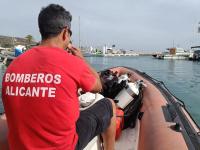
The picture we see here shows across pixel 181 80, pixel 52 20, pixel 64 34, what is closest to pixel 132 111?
pixel 64 34

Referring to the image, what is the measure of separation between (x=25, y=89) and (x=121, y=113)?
1.91 meters

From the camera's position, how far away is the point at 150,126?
9.97ft

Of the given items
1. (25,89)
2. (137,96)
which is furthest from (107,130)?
(137,96)

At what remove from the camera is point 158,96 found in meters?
4.09

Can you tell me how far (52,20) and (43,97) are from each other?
456 mm

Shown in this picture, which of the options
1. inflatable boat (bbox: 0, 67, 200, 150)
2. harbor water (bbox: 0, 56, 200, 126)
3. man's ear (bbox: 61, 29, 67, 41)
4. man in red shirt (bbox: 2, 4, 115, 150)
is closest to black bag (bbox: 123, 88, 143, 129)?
inflatable boat (bbox: 0, 67, 200, 150)

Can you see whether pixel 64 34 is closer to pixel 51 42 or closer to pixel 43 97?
pixel 51 42

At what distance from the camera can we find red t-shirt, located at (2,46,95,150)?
180 cm

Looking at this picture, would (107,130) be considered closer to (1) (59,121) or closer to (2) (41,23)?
(1) (59,121)

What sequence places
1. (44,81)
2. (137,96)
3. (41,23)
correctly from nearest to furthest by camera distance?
(44,81) < (41,23) < (137,96)

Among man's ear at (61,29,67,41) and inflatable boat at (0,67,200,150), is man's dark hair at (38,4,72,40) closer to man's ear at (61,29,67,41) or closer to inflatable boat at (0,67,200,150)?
man's ear at (61,29,67,41)

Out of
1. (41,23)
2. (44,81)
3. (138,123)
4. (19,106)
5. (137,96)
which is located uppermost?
(41,23)

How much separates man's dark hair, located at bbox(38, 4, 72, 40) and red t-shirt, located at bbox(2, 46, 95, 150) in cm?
11

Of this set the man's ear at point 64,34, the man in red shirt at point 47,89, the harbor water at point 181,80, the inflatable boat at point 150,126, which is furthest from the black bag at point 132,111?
the harbor water at point 181,80
